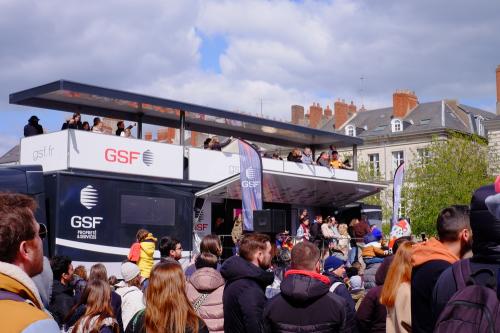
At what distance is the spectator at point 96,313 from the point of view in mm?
6285

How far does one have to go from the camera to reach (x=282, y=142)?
2695 centimetres

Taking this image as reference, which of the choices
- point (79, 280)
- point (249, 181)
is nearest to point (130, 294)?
point (79, 280)

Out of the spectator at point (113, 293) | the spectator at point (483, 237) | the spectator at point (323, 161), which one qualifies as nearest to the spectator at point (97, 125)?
the spectator at point (323, 161)

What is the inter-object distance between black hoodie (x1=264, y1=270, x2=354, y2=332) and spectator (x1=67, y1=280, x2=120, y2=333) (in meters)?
1.85

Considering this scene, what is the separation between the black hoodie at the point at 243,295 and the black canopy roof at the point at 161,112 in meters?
12.8

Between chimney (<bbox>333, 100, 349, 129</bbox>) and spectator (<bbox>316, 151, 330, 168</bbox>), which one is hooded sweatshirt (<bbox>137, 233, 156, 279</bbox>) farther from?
chimney (<bbox>333, 100, 349, 129</bbox>)

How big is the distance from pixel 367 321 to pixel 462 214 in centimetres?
201

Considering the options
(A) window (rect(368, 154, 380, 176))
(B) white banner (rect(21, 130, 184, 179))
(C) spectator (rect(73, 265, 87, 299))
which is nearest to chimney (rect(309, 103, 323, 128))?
(A) window (rect(368, 154, 380, 176))

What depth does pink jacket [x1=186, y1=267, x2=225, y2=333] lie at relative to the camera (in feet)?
21.0

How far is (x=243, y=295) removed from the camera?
5949 mm

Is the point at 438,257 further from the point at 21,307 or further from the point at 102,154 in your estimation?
the point at 102,154

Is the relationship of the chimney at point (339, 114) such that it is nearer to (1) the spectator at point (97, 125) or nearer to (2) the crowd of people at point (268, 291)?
(1) the spectator at point (97, 125)

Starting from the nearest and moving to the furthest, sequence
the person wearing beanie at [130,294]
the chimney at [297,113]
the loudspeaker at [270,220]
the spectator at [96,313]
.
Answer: the spectator at [96,313] → the person wearing beanie at [130,294] → the loudspeaker at [270,220] → the chimney at [297,113]

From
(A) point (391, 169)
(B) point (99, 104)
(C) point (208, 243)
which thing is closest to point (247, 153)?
(B) point (99, 104)
